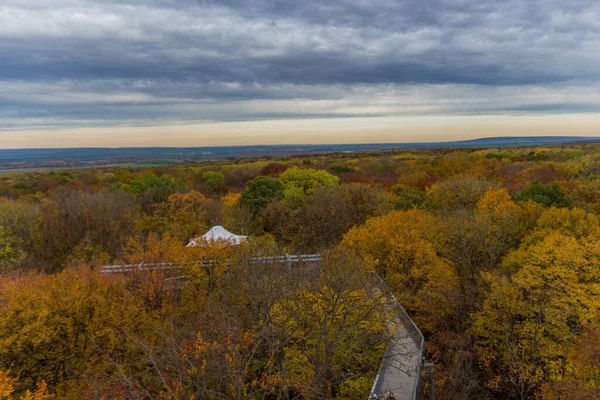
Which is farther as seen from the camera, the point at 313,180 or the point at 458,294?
the point at 313,180

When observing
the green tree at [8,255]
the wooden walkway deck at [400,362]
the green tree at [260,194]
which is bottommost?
the wooden walkway deck at [400,362]

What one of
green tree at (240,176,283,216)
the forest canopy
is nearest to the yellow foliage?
green tree at (240,176,283,216)

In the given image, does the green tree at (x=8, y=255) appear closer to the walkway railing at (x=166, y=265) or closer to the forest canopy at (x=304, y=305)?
the forest canopy at (x=304, y=305)

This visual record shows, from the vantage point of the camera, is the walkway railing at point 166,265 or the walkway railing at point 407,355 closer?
the walkway railing at point 407,355

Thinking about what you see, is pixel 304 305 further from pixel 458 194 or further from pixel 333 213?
pixel 458 194

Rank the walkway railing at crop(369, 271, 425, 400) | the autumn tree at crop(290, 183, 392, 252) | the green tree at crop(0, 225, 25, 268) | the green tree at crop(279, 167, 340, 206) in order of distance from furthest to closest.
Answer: the green tree at crop(279, 167, 340, 206)
the autumn tree at crop(290, 183, 392, 252)
the green tree at crop(0, 225, 25, 268)
the walkway railing at crop(369, 271, 425, 400)

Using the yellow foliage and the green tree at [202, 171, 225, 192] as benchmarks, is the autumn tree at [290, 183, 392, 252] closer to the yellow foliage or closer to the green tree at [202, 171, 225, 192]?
the yellow foliage

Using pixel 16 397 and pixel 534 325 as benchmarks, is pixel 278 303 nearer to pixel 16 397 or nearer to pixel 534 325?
pixel 16 397

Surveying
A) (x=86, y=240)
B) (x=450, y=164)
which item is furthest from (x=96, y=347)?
(x=450, y=164)

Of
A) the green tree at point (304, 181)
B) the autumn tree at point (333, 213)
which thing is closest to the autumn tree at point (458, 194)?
the autumn tree at point (333, 213)

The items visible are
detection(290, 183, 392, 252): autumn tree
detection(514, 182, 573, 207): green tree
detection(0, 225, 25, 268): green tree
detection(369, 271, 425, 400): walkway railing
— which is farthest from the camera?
detection(290, 183, 392, 252): autumn tree

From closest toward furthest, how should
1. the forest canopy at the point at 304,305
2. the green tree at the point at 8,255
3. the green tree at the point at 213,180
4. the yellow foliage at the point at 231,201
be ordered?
the forest canopy at the point at 304,305
the green tree at the point at 8,255
the yellow foliage at the point at 231,201
the green tree at the point at 213,180
